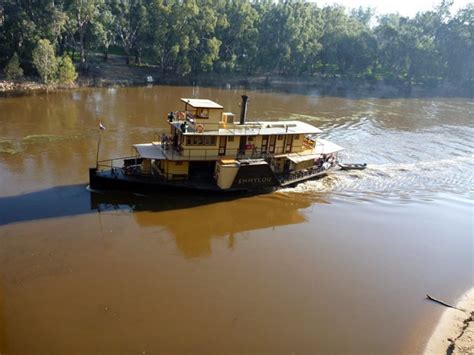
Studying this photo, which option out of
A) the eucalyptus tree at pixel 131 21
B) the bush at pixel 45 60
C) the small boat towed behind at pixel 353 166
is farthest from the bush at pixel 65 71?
the small boat towed behind at pixel 353 166

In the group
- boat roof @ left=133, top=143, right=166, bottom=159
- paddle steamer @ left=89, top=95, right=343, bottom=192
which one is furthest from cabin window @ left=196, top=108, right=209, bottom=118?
boat roof @ left=133, top=143, right=166, bottom=159

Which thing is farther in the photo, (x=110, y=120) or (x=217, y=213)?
(x=110, y=120)

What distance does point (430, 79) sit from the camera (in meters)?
82.4

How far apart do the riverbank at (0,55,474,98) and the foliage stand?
1.47 metres

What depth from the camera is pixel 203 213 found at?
1942 cm

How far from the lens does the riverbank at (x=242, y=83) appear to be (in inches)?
1925

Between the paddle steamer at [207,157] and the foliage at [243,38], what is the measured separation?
27.7m

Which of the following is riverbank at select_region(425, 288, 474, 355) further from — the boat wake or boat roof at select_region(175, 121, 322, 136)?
boat roof at select_region(175, 121, 322, 136)

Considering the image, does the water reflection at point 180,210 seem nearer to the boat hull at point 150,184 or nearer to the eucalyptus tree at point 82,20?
the boat hull at point 150,184

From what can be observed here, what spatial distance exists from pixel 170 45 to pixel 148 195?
41080mm

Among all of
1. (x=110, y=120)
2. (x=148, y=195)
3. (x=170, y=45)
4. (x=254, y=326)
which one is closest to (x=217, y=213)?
(x=148, y=195)

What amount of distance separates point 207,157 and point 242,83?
46295 millimetres

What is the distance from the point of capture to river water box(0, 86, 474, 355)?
12.0m

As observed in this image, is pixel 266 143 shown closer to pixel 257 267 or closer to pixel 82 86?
pixel 257 267
